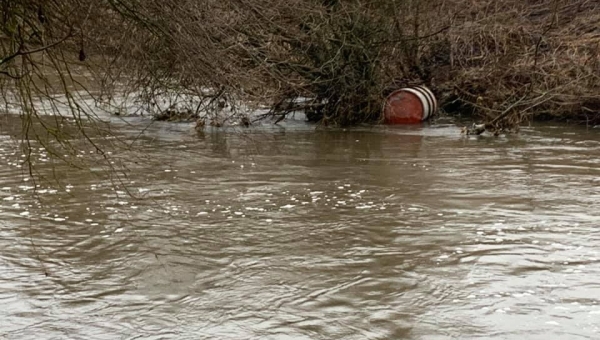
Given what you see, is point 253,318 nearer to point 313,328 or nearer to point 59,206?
point 313,328

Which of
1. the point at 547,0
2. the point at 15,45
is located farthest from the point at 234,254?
the point at 547,0

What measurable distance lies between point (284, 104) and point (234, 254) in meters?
11.8

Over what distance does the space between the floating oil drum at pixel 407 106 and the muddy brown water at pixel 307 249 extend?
445cm

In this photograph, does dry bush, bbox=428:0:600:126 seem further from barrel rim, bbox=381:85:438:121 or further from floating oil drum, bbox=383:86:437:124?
floating oil drum, bbox=383:86:437:124

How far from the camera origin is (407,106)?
66.4ft

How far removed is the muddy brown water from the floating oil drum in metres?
4.45

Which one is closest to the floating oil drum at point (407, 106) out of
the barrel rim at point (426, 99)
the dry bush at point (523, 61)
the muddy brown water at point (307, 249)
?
the barrel rim at point (426, 99)

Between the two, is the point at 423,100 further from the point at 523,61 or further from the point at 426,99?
the point at 523,61

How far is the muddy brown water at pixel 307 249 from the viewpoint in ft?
24.1

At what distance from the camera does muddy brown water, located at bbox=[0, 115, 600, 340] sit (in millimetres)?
7344

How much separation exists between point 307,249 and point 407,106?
1124cm

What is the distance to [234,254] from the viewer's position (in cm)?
929

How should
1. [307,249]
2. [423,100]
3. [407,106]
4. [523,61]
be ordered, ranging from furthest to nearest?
[523,61]
[407,106]
[423,100]
[307,249]

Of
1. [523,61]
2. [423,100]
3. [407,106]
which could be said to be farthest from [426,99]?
[523,61]
